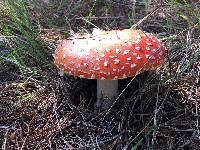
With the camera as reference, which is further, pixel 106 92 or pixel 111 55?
pixel 106 92

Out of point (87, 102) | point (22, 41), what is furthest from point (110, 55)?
point (22, 41)

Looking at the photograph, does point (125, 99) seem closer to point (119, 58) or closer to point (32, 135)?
point (119, 58)

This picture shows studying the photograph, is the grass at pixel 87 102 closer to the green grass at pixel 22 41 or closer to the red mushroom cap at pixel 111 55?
the green grass at pixel 22 41

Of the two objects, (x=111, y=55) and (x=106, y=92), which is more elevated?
(x=111, y=55)

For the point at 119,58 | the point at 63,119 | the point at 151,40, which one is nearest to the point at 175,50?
the point at 151,40

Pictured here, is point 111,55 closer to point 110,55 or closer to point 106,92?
point 110,55

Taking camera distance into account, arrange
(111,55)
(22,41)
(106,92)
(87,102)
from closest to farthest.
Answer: (111,55)
(106,92)
(87,102)
(22,41)

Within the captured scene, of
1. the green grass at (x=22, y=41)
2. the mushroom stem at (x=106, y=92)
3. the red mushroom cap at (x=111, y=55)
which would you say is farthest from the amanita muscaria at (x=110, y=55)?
the green grass at (x=22, y=41)
